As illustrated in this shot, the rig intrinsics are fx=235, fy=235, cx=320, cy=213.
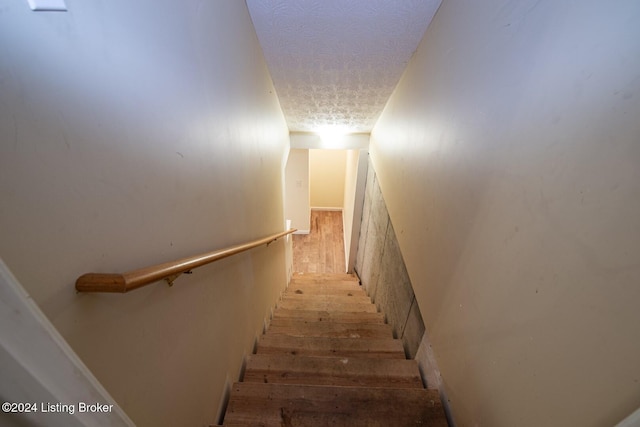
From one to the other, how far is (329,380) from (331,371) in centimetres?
6

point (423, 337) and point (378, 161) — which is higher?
point (378, 161)

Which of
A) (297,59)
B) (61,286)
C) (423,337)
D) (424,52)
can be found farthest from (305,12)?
(423,337)

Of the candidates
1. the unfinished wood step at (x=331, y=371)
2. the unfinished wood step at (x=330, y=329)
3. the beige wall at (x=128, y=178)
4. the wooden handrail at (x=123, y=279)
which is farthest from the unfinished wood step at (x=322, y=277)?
the wooden handrail at (x=123, y=279)

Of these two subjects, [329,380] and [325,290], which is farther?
[325,290]

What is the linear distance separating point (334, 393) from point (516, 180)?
4.27ft

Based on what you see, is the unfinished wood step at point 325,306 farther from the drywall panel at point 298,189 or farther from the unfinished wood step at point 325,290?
the drywall panel at point 298,189

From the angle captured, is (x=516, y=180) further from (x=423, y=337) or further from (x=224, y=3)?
(x=224, y=3)

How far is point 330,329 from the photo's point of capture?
82.5 inches

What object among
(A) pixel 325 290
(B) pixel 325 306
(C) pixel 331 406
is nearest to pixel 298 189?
(A) pixel 325 290

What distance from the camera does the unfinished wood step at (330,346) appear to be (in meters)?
1.75

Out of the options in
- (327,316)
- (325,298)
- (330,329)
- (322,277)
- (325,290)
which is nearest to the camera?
(330,329)

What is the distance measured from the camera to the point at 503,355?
2.42 ft

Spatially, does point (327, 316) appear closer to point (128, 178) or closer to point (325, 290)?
point (325, 290)

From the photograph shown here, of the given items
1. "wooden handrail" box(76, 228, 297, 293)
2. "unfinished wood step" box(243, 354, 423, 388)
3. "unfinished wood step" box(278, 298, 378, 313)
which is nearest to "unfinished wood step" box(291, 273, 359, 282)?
"unfinished wood step" box(278, 298, 378, 313)
